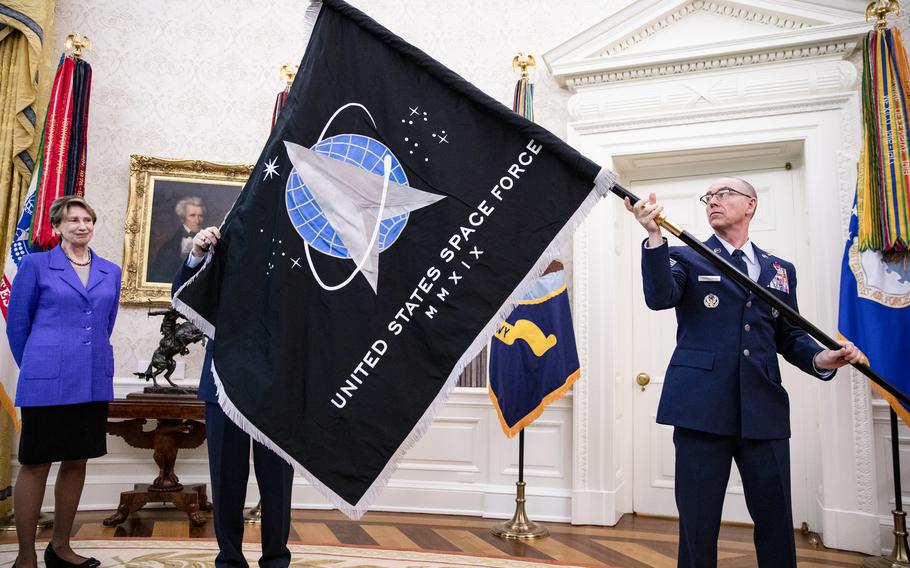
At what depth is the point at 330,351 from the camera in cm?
168

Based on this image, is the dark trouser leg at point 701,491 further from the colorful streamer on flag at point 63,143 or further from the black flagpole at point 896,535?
the colorful streamer on flag at point 63,143

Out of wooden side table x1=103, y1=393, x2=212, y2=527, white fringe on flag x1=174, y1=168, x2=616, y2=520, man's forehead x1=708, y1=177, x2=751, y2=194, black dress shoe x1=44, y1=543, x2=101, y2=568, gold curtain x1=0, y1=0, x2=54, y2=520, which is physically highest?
gold curtain x1=0, y1=0, x2=54, y2=520

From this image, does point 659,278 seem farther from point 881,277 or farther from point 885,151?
point 885,151

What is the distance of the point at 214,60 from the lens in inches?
184

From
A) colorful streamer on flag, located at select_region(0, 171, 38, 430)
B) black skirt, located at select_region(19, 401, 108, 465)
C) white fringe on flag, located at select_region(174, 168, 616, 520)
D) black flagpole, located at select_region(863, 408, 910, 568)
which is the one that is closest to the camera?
white fringe on flag, located at select_region(174, 168, 616, 520)

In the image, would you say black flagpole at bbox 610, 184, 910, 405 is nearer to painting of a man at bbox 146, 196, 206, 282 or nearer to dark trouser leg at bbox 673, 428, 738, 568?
dark trouser leg at bbox 673, 428, 738, 568

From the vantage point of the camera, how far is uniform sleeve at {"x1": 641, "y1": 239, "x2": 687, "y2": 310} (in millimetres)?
1919

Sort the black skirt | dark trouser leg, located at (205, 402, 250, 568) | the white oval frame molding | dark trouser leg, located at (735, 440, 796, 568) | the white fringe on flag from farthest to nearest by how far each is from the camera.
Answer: the white oval frame molding, the black skirt, dark trouser leg, located at (205, 402, 250, 568), dark trouser leg, located at (735, 440, 796, 568), the white fringe on flag

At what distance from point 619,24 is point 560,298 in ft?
6.05

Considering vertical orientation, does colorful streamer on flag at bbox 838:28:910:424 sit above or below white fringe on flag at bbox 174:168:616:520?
above

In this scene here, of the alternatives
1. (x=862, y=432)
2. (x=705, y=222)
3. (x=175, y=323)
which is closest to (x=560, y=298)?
(x=705, y=222)

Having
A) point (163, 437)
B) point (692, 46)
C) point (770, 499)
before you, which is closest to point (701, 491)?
point (770, 499)

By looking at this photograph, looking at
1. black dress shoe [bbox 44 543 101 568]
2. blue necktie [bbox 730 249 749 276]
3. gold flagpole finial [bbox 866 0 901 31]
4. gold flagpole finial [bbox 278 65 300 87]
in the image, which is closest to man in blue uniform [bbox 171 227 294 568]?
black dress shoe [bbox 44 543 101 568]

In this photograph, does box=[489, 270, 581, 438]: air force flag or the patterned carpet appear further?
box=[489, 270, 581, 438]: air force flag
